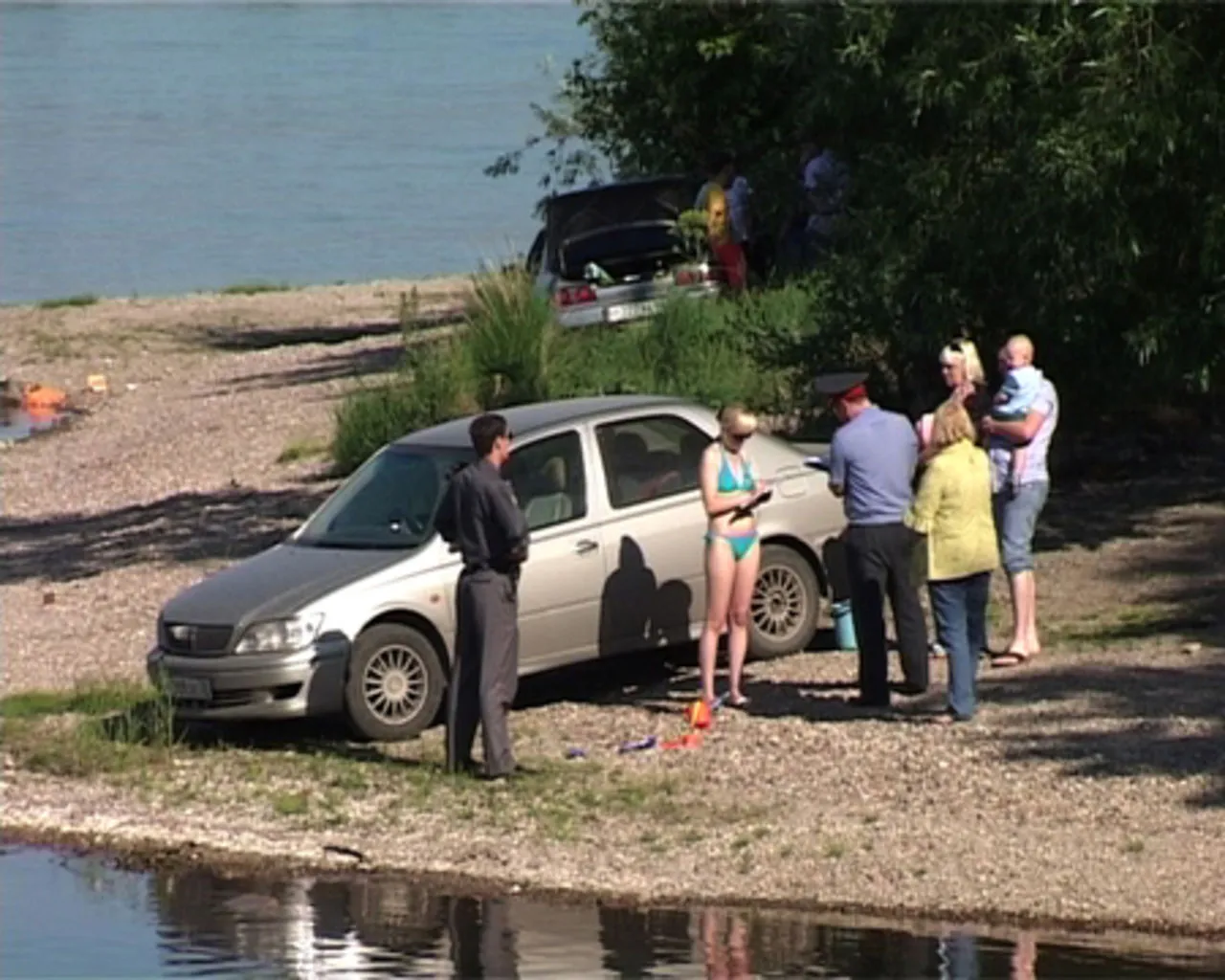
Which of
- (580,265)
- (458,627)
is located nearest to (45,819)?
(458,627)

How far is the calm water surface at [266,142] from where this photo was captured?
5053 cm

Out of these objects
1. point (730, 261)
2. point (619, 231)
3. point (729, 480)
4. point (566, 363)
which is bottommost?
point (729, 480)

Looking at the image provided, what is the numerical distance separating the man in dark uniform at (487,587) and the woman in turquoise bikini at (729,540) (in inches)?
45.3

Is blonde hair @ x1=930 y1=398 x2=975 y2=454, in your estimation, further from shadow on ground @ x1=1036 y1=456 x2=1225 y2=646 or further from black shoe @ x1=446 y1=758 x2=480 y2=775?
black shoe @ x1=446 y1=758 x2=480 y2=775

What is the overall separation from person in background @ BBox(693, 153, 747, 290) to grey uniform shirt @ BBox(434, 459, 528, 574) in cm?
1216

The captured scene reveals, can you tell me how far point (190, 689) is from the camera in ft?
50.4

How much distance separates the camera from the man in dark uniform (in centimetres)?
1437

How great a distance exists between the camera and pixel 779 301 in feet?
78.6

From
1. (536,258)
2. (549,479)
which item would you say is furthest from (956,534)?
(536,258)

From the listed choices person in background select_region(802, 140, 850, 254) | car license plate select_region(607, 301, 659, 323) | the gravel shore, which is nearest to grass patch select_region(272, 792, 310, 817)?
the gravel shore

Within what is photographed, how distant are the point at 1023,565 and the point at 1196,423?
673 centimetres

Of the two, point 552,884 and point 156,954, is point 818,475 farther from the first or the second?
point 156,954

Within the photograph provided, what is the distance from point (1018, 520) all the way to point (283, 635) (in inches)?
150

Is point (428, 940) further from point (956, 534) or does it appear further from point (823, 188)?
point (823, 188)
